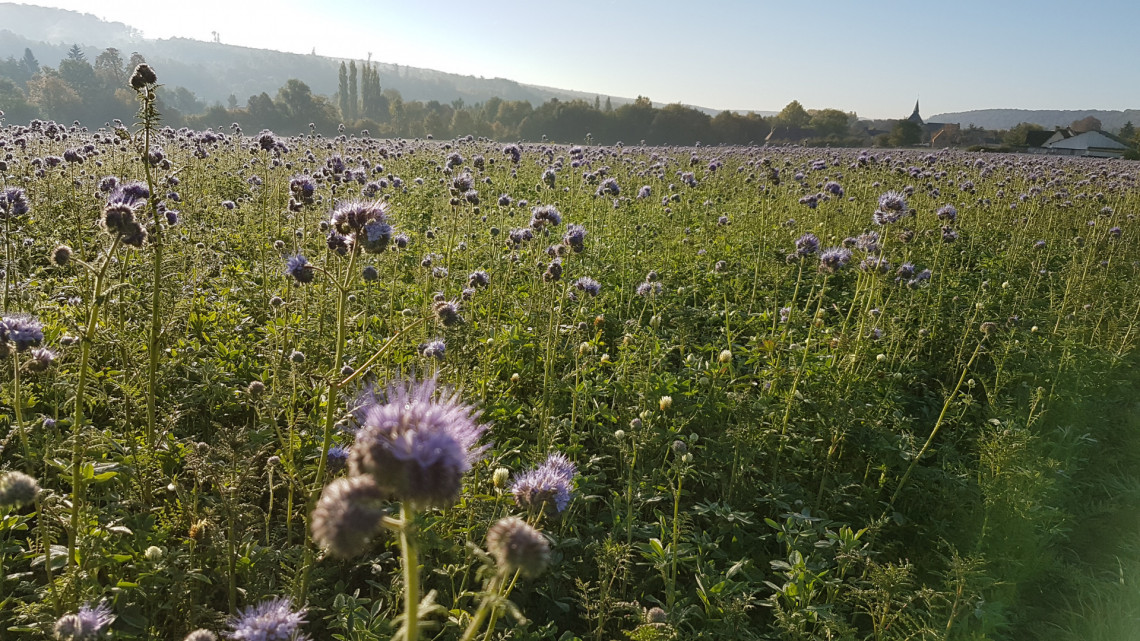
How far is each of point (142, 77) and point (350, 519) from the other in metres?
2.41

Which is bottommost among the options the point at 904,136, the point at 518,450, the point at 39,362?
the point at 518,450

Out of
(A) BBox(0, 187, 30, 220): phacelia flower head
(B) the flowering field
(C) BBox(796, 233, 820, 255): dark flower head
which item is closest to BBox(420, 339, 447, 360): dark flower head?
(B) the flowering field

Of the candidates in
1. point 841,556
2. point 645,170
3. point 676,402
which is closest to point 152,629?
point 841,556

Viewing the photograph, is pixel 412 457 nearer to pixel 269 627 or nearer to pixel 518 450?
pixel 269 627

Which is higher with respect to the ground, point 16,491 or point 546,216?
point 546,216

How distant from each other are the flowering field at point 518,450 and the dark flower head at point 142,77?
11cm

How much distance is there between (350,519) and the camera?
0.99m

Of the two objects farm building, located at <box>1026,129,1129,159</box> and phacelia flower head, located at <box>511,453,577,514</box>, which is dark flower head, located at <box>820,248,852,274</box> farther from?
farm building, located at <box>1026,129,1129,159</box>

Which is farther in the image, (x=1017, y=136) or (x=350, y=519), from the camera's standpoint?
(x=1017, y=136)

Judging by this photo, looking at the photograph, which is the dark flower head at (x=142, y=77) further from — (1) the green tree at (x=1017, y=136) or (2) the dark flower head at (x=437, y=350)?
(1) the green tree at (x=1017, y=136)

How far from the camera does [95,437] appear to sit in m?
1.93

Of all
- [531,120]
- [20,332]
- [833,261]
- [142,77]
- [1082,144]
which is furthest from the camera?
[531,120]

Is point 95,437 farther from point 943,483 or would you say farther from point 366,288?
point 943,483

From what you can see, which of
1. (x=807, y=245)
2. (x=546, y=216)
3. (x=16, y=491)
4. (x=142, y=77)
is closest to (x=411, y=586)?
(x=16, y=491)
